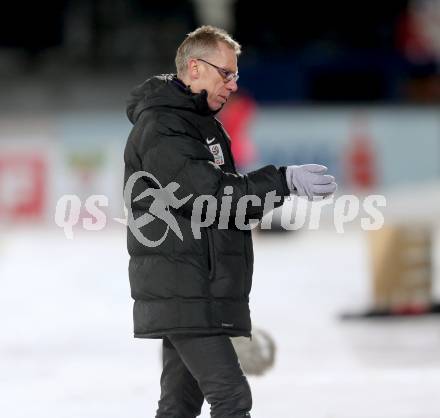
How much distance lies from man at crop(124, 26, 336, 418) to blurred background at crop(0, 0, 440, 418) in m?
1.54

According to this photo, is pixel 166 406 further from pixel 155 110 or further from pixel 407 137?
pixel 407 137

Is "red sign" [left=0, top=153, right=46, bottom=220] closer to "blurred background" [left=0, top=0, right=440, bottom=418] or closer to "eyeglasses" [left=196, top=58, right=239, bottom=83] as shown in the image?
"blurred background" [left=0, top=0, right=440, bottom=418]

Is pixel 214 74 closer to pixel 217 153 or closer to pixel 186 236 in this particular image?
pixel 217 153

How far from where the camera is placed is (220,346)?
4375 millimetres

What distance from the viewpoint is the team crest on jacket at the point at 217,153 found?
445 cm

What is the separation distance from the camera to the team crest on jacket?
4454mm

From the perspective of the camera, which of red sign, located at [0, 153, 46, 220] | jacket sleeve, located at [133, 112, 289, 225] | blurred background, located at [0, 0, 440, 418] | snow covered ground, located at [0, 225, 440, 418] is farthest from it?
red sign, located at [0, 153, 46, 220]

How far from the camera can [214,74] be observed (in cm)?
445

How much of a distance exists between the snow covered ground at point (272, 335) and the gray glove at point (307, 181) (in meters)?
1.83

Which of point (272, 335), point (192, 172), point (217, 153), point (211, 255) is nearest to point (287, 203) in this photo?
point (272, 335)

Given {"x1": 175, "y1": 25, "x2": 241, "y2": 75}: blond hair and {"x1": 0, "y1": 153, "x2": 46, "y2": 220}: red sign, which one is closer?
{"x1": 175, "y1": 25, "x2": 241, "y2": 75}: blond hair

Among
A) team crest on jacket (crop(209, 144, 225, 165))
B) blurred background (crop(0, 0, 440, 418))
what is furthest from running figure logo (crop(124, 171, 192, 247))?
blurred background (crop(0, 0, 440, 418))

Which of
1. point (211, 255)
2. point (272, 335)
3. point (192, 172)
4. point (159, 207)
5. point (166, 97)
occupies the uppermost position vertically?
point (166, 97)

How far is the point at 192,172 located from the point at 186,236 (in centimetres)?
24
